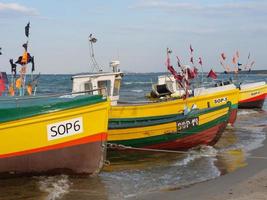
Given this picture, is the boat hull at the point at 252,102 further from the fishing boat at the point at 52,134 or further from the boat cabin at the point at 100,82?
the fishing boat at the point at 52,134

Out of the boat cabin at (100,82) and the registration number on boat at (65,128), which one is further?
the boat cabin at (100,82)

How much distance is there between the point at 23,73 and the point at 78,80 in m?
3.02

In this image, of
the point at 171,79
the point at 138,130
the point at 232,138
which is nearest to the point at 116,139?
the point at 138,130

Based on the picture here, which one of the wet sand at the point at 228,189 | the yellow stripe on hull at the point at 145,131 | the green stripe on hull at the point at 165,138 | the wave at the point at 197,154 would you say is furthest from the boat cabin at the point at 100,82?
the wet sand at the point at 228,189

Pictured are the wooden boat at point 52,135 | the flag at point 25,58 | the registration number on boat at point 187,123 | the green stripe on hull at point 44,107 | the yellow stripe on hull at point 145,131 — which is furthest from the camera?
the registration number on boat at point 187,123

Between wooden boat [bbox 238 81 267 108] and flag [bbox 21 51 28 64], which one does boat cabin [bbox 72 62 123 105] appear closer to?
flag [bbox 21 51 28 64]

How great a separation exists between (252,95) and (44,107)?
2278 centimetres

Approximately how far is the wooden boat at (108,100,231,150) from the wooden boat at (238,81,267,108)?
52.0ft

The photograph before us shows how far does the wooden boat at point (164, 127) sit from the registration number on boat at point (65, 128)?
3.58 m

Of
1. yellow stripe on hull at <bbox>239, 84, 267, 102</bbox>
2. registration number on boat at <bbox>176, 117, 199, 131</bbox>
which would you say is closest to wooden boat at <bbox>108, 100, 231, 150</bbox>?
registration number on boat at <bbox>176, 117, 199, 131</bbox>

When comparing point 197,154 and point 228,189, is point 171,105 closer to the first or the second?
point 197,154

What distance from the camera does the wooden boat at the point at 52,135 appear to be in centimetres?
986

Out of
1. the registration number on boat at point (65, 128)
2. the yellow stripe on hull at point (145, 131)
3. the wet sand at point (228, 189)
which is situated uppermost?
the registration number on boat at point (65, 128)

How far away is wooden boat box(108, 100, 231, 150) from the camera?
14.1 m
